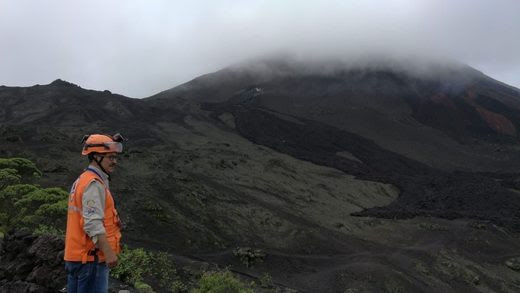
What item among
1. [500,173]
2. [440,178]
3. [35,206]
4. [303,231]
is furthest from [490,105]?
[35,206]

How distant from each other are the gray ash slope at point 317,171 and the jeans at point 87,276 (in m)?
13.0

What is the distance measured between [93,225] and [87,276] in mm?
454

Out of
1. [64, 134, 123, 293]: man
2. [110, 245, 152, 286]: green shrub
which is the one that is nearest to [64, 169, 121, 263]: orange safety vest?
[64, 134, 123, 293]: man

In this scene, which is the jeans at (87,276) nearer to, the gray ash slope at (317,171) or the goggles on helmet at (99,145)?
the goggles on helmet at (99,145)

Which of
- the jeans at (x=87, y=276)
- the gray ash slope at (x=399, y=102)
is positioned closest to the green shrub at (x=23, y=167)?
the jeans at (x=87, y=276)

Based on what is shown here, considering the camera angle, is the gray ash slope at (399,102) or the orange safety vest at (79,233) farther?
the gray ash slope at (399,102)

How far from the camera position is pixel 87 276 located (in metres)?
3.98

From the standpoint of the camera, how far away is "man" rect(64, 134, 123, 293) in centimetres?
385

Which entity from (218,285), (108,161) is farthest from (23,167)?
(108,161)

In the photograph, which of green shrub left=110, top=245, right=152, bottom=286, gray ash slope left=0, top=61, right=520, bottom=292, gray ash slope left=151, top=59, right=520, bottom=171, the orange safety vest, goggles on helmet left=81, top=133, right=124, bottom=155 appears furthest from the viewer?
gray ash slope left=151, top=59, right=520, bottom=171

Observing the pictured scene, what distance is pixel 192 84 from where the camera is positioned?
9469 cm

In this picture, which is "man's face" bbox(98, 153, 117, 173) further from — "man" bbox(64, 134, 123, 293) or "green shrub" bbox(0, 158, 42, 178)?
"green shrub" bbox(0, 158, 42, 178)

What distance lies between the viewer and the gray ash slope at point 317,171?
19984mm

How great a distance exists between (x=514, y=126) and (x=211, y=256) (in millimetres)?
72613
